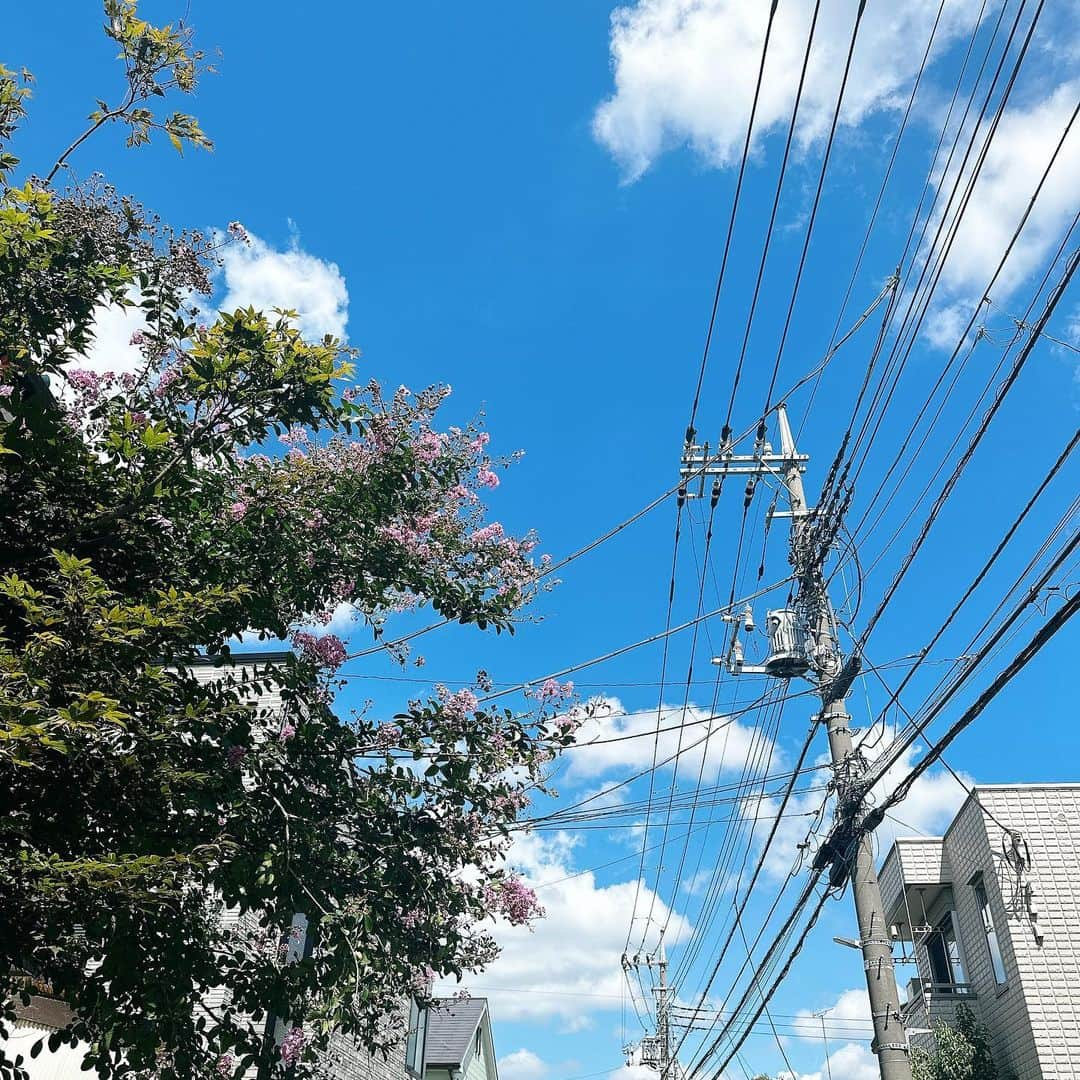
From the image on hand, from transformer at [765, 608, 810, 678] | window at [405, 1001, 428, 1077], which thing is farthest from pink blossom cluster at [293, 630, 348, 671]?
window at [405, 1001, 428, 1077]

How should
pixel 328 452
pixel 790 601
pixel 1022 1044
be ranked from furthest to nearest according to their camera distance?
pixel 1022 1044 < pixel 790 601 < pixel 328 452

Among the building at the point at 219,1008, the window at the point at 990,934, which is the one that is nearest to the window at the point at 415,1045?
the building at the point at 219,1008

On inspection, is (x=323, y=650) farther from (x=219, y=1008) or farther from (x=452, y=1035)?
(x=452, y=1035)

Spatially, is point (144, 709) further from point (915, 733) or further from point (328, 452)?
point (915, 733)

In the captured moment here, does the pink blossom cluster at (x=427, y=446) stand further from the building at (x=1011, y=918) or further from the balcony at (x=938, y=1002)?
the balcony at (x=938, y=1002)

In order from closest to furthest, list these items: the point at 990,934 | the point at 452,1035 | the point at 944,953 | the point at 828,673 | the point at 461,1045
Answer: the point at 828,673 < the point at 990,934 < the point at 944,953 < the point at 461,1045 < the point at 452,1035

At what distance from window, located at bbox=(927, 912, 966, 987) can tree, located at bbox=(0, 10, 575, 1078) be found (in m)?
14.7

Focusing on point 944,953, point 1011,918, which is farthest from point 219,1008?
point 944,953

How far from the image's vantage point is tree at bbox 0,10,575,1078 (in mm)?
5328

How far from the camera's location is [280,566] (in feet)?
22.5

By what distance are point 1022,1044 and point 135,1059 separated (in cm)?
1423

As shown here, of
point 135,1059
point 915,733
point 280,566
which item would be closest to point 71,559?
point 280,566

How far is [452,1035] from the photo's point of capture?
3170cm

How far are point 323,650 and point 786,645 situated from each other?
7667 millimetres
